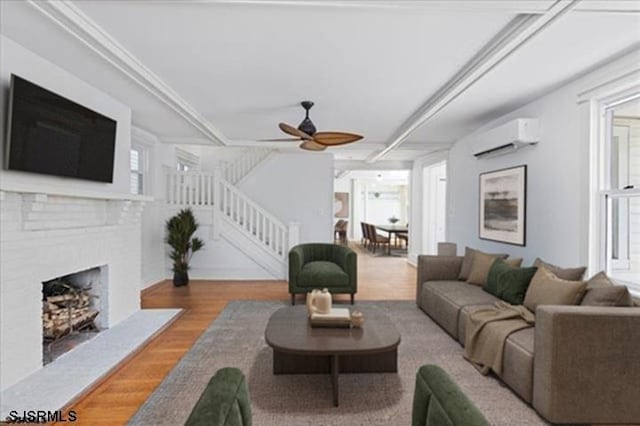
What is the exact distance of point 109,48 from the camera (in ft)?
8.14

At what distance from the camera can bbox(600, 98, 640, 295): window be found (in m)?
2.85

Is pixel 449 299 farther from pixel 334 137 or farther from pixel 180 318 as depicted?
pixel 180 318

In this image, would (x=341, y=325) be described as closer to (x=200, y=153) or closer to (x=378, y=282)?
(x=378, y=282)

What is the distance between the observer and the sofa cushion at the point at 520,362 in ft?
7.41

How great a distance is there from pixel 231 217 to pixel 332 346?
4404 millimetres

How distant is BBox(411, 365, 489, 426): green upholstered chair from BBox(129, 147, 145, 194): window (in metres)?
5.19

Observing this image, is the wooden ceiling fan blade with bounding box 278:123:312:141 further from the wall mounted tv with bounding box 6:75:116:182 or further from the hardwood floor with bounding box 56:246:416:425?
the hardwood floor with bounding box 56:246:416:425

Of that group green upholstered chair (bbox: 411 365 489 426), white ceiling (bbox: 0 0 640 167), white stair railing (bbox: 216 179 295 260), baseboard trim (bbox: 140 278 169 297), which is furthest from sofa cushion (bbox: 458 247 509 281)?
baseboard trim (bbox: 140 278 169 297)

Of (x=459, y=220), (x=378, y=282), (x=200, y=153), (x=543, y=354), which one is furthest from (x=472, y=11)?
(x=200, y=153)

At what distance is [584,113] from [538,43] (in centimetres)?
106

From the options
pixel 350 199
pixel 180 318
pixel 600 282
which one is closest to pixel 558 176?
pixel 600 282

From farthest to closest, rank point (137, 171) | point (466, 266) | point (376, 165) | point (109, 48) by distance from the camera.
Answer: point (376, 165) < point (137, 171) < point (466, 266) < point (109, 48)

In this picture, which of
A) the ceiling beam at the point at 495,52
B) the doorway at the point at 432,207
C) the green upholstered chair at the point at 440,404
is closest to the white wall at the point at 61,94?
the green upholstered chair at the point at 440,404

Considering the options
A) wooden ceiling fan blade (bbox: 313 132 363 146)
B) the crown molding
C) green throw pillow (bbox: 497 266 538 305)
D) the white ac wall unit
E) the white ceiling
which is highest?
the white ceiling
